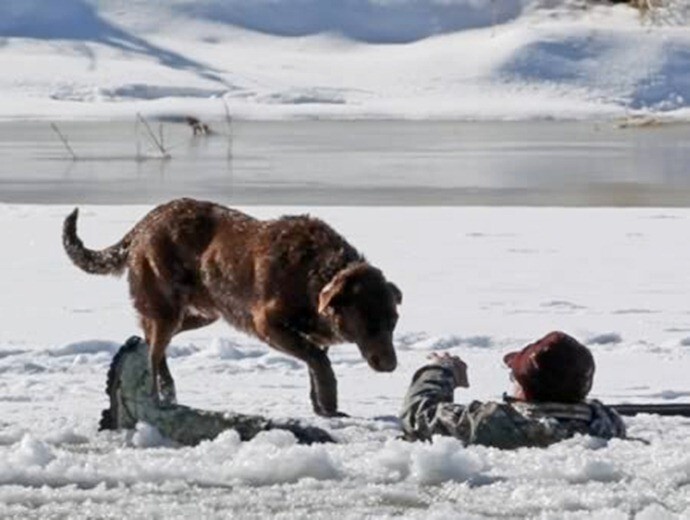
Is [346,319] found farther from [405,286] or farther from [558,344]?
[405,286]

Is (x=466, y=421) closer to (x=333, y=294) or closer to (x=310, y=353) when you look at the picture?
(x=333, y=294)

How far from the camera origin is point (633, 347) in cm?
945

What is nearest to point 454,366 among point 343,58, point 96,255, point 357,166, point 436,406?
point 436,406

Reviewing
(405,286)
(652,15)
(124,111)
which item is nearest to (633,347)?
(405,286)

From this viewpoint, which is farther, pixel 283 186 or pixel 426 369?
pixel 283 186

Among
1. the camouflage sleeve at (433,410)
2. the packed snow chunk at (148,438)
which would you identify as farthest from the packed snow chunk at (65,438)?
the camouflage sleeve at (433,410)

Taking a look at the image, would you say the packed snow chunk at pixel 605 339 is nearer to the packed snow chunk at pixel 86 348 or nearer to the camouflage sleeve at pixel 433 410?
the packed snow chunk at pixel 86 348

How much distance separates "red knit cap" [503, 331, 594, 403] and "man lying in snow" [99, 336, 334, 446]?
0.75m

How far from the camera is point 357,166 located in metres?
27.0

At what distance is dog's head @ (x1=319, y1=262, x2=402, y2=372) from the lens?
7.23 meters

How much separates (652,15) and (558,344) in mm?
53341

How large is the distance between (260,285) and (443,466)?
1848 millimetres

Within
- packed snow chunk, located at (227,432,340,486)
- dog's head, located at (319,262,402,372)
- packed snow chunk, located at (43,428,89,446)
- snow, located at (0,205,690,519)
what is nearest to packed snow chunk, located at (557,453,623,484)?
snow, located at (0,205,690,519)

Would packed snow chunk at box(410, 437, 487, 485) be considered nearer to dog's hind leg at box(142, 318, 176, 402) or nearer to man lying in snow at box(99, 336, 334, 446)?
man lying in snow at box(99, 336, 334, 446)
